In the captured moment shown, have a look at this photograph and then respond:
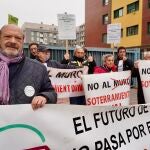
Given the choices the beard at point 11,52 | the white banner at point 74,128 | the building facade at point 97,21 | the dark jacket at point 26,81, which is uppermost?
the building facade at point 97,21

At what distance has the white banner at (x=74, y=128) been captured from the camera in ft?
9.83

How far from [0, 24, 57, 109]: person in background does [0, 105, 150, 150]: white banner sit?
13cm

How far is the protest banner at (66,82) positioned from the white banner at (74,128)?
7.55 ft

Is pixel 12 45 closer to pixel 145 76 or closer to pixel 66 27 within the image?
pixel 145 76

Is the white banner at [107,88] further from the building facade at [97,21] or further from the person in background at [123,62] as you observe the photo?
the building facade at [97,21]

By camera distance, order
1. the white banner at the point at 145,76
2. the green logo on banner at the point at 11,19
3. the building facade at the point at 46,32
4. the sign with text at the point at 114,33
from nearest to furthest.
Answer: the white banner at the point at 145,76 → the green logo on banner at the point at 11,19 → the sign with text at the point at 114,33 → the building facade at the point at 46,32

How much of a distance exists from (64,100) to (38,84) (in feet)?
10.8

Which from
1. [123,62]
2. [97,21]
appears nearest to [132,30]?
[97,21]

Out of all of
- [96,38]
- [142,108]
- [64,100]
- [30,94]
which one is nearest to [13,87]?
[30,94]

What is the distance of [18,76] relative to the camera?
3164mm

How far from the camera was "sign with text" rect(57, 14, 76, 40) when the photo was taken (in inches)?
336

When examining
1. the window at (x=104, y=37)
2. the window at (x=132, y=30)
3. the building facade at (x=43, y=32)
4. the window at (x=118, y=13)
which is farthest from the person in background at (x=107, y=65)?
the building facade at (x=43, y=32)

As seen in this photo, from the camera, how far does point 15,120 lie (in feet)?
9.87

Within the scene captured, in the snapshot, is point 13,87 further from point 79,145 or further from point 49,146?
point 79,145
